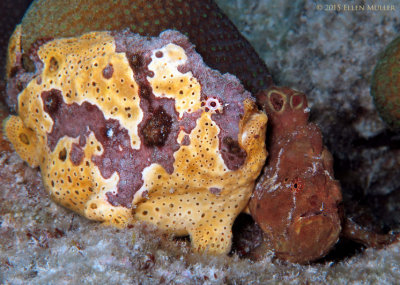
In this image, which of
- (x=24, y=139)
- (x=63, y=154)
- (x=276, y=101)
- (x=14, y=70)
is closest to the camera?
(x=63, y=154)

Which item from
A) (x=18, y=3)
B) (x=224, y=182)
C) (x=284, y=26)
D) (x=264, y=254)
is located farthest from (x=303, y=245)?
(x=18, y=3)

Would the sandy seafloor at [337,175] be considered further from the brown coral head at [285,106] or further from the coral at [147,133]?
the brown coral head at [285,106]

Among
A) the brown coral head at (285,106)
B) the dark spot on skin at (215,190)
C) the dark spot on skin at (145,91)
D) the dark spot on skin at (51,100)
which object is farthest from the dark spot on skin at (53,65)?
the brown coral head at (285,106)

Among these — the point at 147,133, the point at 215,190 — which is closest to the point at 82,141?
the point at 147,133

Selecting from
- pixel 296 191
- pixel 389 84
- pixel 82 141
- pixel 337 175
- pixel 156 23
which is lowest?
pixel 337 175

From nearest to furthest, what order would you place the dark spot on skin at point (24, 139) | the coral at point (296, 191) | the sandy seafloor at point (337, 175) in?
the sandy seafloor at point (337, 175)
the coral at point (296, 191)
the dark spot on skin at point (24, 139)

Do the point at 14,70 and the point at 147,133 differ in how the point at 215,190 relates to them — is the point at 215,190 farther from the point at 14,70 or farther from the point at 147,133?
the point at 14,70
